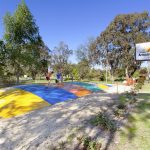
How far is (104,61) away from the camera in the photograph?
5541cm

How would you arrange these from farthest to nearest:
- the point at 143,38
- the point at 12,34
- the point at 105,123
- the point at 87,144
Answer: the point at 143,38 → the point at 12,34 → the point at 105,123 → the point at 87,144

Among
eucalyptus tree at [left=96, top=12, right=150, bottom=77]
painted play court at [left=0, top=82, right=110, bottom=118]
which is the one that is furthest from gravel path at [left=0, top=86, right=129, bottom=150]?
eucalyptus tree at [left=96, top=12, right=150, bottom=77]

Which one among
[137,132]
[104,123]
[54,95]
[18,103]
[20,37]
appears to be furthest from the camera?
[20,37]

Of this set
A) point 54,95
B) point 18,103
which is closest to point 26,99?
point 18,103

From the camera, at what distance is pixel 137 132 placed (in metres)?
7.32

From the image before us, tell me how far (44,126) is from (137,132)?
3211mm

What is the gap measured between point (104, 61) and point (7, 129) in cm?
4832

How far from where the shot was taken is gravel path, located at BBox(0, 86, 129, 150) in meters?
6.92

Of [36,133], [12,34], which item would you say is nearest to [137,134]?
[36,133]

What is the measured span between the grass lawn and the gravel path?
38.8 inches

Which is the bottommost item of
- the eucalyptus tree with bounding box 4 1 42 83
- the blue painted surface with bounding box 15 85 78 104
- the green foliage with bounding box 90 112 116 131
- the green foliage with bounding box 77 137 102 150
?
the green foliage with bounding box 77 137 102 150

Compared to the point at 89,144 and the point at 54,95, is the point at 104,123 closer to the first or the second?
the point at 89,144

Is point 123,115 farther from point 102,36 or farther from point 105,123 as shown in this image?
point 102,36

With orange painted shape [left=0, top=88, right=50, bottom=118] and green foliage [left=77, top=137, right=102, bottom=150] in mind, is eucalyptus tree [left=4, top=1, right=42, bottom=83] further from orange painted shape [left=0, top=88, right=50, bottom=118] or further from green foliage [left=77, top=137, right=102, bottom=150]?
green foliage [left=77, top=137, right=102, bottom=150]
